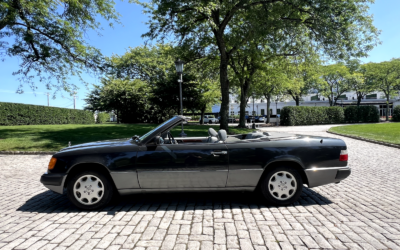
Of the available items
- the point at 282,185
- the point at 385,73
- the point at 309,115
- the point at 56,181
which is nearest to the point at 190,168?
the point at 282,185

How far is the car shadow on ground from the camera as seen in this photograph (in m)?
3.89

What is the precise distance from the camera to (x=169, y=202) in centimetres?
416

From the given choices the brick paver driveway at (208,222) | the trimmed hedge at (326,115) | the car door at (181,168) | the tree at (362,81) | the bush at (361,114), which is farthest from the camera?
the tree at (362,81)

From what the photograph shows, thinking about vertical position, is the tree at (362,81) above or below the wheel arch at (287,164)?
above

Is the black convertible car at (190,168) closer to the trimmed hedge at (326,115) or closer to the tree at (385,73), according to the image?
the trimmed hedge at (326,115)

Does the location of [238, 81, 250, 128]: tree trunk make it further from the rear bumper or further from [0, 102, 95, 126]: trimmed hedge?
[0, 102, 95, 126]: trimmed hedge

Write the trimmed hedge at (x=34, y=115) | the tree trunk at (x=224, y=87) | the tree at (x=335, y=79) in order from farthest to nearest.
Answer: the tree at (x=335, y=79) < the trimmed hedge at (x=34, y=115) < the tree trunk at (x=224, y=87)

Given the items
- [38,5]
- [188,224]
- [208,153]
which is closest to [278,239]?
[188,224]

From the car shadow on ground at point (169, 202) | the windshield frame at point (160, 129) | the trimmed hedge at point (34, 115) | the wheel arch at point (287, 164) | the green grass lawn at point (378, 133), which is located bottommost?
the car shadow on ground at point (169, 202)

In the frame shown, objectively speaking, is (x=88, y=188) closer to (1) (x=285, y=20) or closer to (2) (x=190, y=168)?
(2) (x=190, y=168)

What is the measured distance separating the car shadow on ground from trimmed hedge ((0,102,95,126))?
23695 millimetres

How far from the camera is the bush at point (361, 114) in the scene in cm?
3872

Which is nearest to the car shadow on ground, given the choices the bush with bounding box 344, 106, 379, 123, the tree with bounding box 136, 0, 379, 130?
the tree with bounding box 136, 0, 379, 130

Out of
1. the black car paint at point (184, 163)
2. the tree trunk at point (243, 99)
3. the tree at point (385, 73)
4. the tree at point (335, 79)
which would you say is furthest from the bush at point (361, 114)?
the black car paint at point (184, 163)
